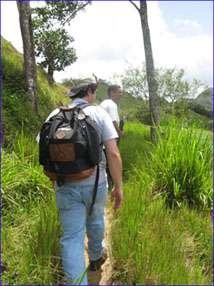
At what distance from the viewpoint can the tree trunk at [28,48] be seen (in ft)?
31.4

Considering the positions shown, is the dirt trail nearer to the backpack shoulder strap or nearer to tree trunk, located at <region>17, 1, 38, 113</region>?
the backpack shoulder strap

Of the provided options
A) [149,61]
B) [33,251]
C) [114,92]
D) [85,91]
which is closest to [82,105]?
[85,91]

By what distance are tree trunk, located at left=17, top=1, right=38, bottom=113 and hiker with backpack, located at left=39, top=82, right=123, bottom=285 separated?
19.4ft

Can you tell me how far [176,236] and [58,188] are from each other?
5.39 ft

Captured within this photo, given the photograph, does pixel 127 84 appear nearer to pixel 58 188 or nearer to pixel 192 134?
pixel 192 134

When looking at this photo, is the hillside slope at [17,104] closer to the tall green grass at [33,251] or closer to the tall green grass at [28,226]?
the tall green grass at [28,226]

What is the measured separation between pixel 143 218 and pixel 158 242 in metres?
0.64

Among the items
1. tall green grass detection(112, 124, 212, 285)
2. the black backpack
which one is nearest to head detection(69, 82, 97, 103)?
the black backpack

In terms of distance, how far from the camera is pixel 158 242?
4.26m

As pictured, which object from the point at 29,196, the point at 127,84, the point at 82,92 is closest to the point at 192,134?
the point at 29,196

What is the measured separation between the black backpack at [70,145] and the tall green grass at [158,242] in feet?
3.40

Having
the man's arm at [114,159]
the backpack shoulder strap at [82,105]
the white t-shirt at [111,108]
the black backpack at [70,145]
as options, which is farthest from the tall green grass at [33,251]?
the white t-shirt at [111,108]

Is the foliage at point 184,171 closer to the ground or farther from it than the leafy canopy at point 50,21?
closer to the ground

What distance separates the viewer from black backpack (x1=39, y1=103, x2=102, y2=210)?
3.41 m
